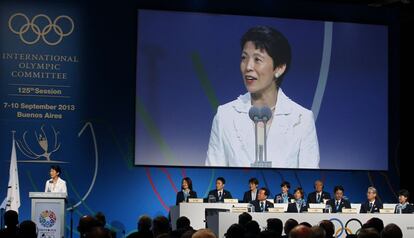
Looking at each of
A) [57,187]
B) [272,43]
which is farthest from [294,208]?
[272,43]

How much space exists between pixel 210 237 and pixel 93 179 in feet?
30.8

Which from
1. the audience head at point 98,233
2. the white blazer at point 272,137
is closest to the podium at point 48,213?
the white blazer at point 272,137

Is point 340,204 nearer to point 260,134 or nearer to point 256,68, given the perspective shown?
point 260,134

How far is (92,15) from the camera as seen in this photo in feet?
47.7

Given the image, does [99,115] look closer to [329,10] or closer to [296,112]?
[296,112]

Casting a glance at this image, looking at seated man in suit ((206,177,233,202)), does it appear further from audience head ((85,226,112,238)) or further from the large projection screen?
audience head ((85,226,112,238))

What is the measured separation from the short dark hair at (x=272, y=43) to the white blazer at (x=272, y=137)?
619mm

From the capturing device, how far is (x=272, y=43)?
48.8 feet

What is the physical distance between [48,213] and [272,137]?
16.5ft

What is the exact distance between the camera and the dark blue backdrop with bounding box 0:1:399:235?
14180mm

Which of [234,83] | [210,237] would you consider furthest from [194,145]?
[210,237]

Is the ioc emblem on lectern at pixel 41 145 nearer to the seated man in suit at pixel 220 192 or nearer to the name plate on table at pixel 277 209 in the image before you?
the seated man in suit at pixel 220 192

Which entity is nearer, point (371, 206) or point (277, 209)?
point (277, 209)

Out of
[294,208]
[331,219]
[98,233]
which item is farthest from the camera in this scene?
[294,208]
